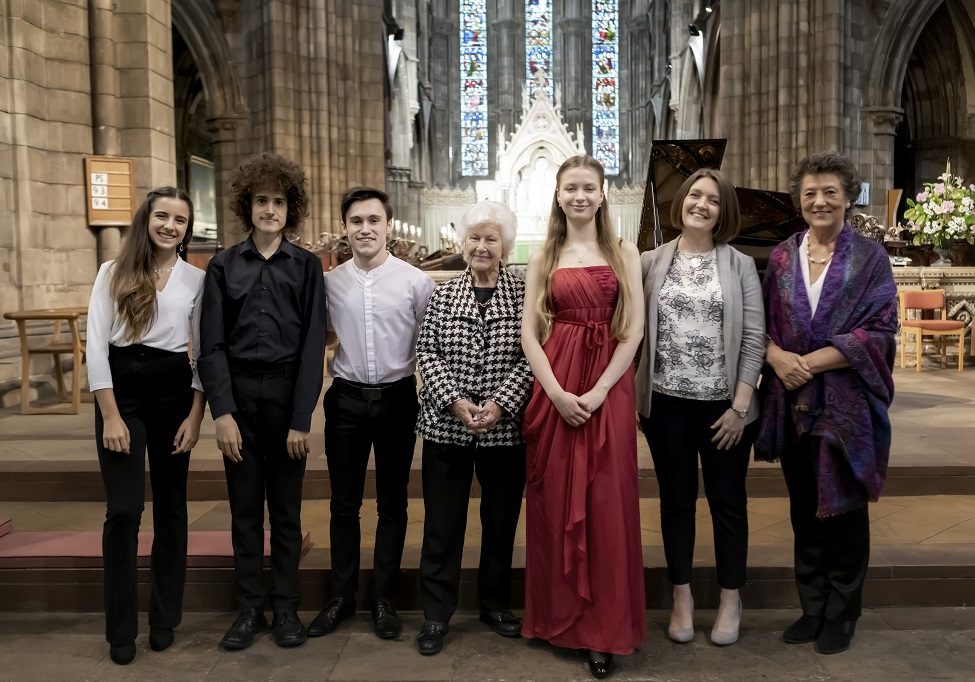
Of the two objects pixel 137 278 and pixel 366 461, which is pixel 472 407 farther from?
pixel 137 278

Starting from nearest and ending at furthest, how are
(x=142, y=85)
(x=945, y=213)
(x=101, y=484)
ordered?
(x=101, y=484) < (x=142, y=85) < (x=945, y=213)

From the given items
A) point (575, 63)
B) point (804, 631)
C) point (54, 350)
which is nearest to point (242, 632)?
point (804, 631)

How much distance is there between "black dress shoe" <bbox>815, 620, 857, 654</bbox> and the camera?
251cm

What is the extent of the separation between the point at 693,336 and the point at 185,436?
1.59 metres

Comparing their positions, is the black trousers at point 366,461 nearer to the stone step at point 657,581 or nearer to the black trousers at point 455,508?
the black trousers at point 455,508

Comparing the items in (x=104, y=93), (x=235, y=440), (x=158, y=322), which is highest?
(x=104, y=93)

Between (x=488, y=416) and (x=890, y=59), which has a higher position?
(x=890, y=59)

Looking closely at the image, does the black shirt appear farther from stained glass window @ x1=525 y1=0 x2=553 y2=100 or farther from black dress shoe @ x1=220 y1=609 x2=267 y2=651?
stained glass window @ x1=525 y1=0 x2=553 y2=100

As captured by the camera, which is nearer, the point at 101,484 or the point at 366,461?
the point at 366,461

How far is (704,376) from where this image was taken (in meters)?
2.52

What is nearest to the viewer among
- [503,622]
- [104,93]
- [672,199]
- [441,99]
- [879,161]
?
[503,622]

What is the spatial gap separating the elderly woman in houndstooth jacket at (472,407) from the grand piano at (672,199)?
217cm

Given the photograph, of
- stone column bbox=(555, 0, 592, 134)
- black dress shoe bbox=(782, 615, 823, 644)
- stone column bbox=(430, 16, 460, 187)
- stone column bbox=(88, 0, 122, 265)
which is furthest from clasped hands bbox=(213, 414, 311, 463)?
stone column bbox=(555, 0, 592, 134)

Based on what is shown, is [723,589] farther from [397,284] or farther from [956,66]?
[956,66]
